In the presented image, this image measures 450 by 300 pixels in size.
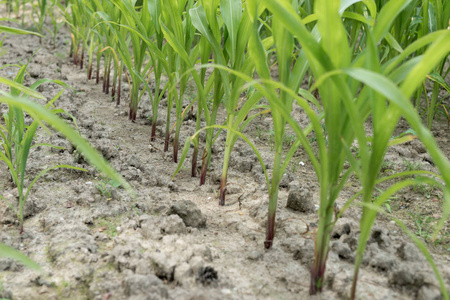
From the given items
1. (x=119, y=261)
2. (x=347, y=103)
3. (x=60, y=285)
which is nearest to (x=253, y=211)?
(x=119, y=261)

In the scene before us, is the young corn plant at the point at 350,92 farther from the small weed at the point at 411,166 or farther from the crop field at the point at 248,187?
the small weed at the point at 411,166

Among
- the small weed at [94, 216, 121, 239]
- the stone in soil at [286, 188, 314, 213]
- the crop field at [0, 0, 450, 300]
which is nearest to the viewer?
the crop field at [0, 0, 450, 300]

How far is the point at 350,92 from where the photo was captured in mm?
948

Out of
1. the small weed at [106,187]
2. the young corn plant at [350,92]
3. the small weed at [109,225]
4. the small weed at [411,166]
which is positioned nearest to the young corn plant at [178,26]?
the small weed at [106,187]

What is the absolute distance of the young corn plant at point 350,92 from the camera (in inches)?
33.0

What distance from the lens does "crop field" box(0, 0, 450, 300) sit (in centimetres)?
96

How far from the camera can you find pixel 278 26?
120cm

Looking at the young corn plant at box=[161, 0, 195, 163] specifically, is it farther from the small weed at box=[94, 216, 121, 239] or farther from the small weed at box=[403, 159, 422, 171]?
the small weed at box=[403, 159, 422, 171]

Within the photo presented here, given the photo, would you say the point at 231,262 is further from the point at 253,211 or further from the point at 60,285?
the point at 60,285

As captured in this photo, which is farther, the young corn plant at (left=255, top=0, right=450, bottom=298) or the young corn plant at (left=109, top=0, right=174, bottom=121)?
the young corn plant at (left=109, top=0, right=174, bottom=121)

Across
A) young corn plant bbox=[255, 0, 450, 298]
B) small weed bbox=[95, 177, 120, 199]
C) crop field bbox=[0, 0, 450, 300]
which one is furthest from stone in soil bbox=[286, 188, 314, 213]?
small weed bbox=[95, 177, 120, 199]

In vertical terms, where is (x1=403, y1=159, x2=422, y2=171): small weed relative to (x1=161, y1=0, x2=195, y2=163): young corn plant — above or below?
below

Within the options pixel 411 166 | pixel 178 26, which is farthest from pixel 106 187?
pixel 411 166

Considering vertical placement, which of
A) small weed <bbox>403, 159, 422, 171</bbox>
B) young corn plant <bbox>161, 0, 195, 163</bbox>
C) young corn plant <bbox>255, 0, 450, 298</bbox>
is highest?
young corn plant <bbox>161, 0, 195, 163</bbox>
